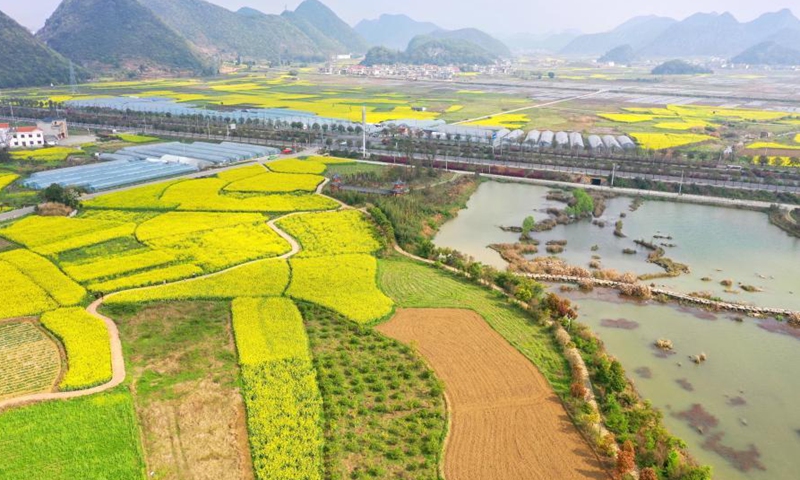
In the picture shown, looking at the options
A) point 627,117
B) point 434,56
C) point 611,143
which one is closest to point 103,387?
point 611,143

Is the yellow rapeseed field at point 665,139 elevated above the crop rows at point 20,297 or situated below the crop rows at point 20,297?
above

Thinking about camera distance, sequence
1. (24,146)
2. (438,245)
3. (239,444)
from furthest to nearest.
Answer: (24,146), (438,245), (239,444)

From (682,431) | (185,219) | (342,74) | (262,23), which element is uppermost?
(262,23)

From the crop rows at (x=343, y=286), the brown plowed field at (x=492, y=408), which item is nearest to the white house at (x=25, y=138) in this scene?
the crop rows at (x=343, y=286)

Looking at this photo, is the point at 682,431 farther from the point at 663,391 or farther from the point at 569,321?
the point at 569,321

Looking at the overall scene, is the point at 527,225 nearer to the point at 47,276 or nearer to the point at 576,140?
the point at 47,276

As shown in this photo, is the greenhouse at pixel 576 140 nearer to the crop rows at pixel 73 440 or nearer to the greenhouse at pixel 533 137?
the greenhouse at pixel 533 137

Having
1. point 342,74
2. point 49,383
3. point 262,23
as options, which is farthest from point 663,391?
point 262,23
